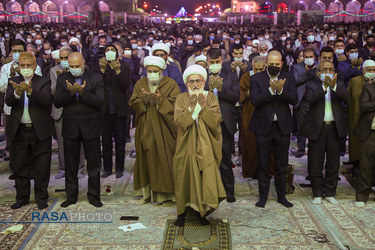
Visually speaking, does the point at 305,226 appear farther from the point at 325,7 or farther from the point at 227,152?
the point at 325,7

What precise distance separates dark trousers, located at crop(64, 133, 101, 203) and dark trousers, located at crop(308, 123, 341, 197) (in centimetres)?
271

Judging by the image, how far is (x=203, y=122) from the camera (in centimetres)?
511

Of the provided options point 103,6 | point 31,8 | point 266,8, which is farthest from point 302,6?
point 31,8

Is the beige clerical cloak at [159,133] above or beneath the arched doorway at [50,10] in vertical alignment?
beneath

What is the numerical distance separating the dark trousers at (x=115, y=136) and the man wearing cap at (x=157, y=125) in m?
1.22

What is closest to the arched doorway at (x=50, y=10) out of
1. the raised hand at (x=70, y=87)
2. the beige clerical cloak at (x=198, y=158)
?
the raised hand at (x=70, y=87)

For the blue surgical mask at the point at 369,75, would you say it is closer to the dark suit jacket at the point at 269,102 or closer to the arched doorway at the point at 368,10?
the dark suit jacket at the point at 269,102

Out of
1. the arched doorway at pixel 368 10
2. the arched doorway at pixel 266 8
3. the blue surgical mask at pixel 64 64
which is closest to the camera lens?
the blue surgical mask at pixel 64 64

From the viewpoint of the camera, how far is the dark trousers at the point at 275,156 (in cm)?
578

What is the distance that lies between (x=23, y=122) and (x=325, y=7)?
54.3 m

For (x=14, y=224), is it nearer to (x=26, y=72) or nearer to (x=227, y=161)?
(x=26, y=72)

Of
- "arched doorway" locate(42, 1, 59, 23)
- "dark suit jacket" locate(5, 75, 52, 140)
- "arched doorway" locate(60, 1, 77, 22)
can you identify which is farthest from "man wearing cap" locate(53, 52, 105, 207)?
"arched doorway" locate(60, 1, 77, 22)

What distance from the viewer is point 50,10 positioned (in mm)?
57188

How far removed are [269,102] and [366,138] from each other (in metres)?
1.34
